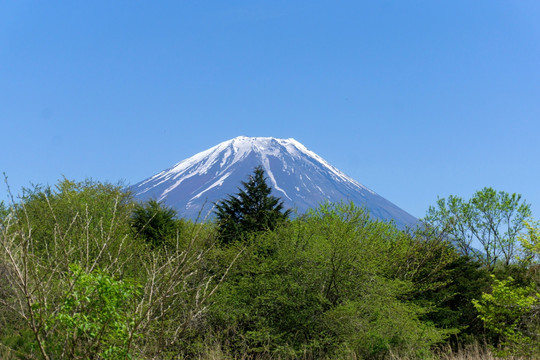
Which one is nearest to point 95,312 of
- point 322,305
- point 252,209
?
point 322,305

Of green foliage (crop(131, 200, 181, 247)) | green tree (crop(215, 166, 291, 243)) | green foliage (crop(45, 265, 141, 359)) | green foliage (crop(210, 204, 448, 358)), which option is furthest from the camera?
green foliage (crop(131, 200, 181, 247))

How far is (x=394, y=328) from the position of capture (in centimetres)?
1519

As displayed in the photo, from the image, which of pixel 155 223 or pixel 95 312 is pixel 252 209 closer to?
pixel 155 223

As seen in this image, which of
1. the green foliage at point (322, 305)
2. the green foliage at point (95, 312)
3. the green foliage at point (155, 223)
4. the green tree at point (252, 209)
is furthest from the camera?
the green foliage at point (155, 223)

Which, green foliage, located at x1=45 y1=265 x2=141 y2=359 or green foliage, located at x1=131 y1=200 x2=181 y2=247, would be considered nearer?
green foliage, located at x1=45 y1=265 x2=141 y2=359

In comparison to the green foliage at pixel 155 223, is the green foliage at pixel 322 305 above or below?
below

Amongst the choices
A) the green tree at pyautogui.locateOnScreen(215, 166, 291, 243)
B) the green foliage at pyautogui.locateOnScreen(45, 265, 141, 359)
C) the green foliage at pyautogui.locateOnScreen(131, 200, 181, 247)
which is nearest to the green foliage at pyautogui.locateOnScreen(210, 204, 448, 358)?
the green tree at pyautogui.locateOnScreen(215, 166, 291, 243)

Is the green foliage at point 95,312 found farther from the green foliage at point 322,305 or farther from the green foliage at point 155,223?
the green foliage at point 155,223

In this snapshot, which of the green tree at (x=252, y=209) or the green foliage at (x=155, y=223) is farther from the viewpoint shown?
the green foliage at (x=155, y=223)

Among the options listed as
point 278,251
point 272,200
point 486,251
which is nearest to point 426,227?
point 272,200

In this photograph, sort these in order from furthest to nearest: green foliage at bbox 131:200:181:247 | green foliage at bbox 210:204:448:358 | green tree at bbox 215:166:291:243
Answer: green foliage at bbox 131:200:181:247
green tree at bbox 215:166:291:243
green foliage at bbox 210:204:448:358

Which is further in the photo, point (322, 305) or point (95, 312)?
point (322, 305)

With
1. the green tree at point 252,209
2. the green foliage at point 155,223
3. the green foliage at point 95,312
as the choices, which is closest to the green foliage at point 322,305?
the green tree at point 252,209

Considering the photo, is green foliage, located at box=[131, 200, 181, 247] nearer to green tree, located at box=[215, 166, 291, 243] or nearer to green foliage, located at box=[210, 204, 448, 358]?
green tree, located at box=[215, 166, 291, 243]
